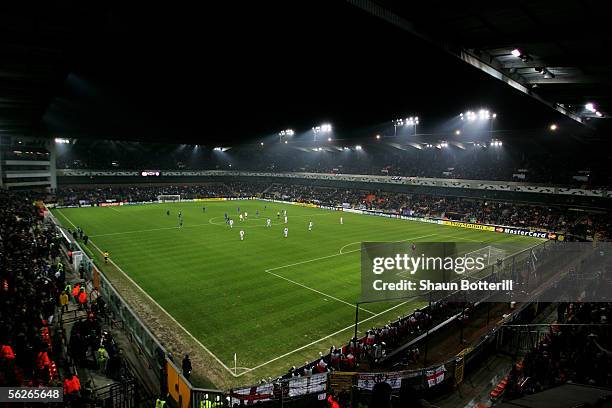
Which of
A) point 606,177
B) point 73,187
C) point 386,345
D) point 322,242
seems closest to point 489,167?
point 606,177

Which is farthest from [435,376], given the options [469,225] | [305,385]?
[469,225]

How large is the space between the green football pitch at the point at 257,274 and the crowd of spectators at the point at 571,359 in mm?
7510

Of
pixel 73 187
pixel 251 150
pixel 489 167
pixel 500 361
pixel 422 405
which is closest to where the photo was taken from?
pixel 422 405

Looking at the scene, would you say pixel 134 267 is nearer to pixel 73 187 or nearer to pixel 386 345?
pixel 386 345

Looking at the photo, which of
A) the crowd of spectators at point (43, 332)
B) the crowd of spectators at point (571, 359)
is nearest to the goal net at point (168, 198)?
the crowd of spectators at point (43, 332)

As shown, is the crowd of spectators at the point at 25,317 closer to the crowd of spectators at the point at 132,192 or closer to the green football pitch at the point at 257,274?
the green football pitch at the point at 257,274

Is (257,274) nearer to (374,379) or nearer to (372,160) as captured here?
(374,379)

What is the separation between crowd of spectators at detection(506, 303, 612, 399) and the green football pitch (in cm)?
751

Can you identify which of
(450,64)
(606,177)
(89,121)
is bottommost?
(606,177)

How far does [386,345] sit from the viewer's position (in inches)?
557

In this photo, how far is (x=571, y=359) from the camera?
9195 millimetres

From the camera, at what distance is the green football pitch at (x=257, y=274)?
15.8 metres

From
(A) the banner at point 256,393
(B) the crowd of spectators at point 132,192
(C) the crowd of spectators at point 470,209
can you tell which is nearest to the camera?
(A) the banner at point 256,393

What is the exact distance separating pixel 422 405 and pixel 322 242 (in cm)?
3215
